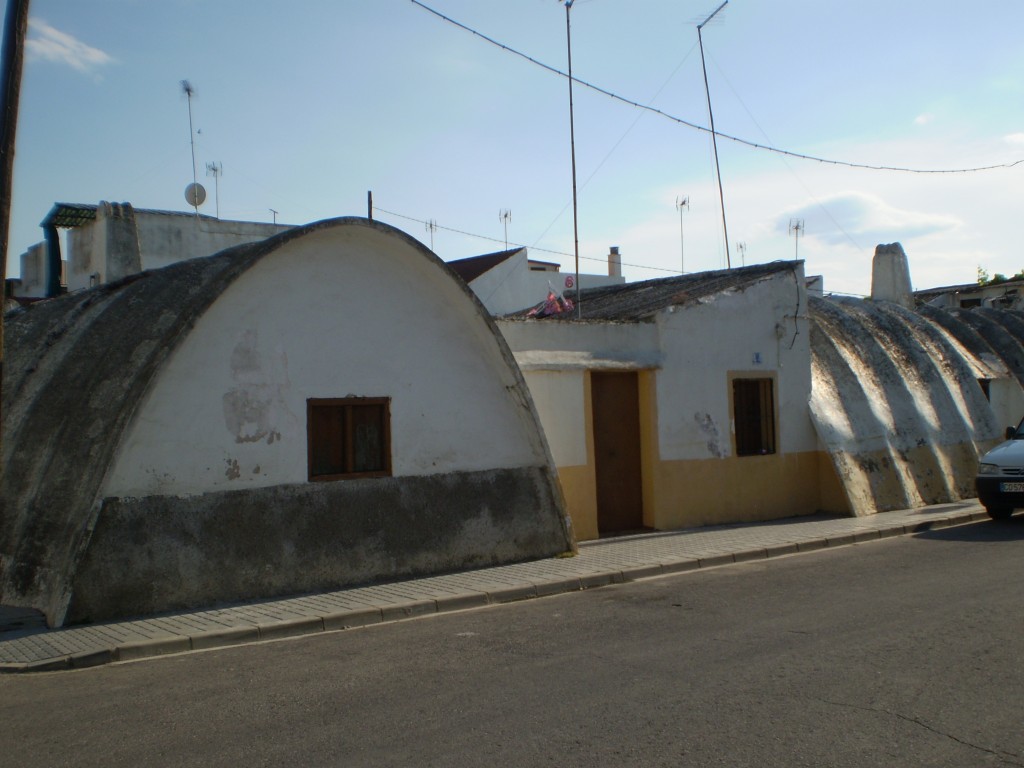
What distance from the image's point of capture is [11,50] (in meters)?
8.52

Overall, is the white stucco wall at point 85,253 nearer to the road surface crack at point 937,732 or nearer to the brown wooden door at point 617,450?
the brown wooden door at point 617,450

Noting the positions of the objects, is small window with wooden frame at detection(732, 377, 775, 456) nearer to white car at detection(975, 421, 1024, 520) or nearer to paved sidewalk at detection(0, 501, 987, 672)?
paved sidewalk at detection(0, 501, 987, 672)

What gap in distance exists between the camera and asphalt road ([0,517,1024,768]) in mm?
5246

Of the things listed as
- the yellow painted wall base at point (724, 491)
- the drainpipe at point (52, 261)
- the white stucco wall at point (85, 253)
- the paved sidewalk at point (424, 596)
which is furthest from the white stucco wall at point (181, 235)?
the paved sidewalk at point (424, 596)

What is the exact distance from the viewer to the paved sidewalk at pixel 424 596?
8.22m

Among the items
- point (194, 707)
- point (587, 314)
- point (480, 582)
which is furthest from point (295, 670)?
point (587, 314)

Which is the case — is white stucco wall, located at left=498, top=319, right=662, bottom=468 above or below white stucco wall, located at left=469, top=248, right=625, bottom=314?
below

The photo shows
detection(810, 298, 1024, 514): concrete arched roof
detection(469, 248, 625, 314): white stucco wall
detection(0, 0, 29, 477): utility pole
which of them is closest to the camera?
detection(0, 0, 29, 477): utility pole

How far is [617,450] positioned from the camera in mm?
14969

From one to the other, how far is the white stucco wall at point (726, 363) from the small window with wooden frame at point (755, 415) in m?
0.14

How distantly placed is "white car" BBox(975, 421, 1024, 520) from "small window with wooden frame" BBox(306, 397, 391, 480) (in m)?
9.89

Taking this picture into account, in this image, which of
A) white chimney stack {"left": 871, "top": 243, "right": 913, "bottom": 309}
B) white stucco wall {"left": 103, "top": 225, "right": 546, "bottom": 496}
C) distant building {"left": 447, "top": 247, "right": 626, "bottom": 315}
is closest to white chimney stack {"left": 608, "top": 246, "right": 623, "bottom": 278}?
distant building {"left": 447, "top": 247, "right": 626, "bottom": 315}

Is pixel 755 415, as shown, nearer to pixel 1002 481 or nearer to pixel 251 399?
pixel 1002 481

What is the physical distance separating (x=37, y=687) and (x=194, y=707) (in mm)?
1645
